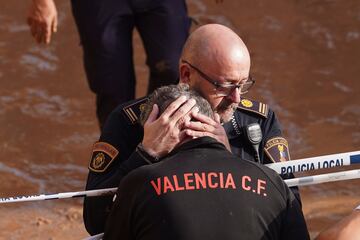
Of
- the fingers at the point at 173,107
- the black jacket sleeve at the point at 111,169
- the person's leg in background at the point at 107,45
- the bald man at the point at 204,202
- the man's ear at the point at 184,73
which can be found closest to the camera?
the bald man at the point at 204,202

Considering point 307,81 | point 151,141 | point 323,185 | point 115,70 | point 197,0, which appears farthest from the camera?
point 197,0

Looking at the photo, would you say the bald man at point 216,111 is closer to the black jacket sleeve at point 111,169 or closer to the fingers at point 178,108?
the black jacket sleeve at point 111,169

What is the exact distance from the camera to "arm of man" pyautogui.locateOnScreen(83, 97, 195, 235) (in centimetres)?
285

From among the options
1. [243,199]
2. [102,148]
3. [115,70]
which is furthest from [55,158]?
[243,199]

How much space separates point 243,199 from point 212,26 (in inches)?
42.0

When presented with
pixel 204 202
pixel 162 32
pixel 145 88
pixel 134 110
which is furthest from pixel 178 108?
pixel 145 88

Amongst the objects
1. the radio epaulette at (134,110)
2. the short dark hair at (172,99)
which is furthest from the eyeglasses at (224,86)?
the short dark hair at (172,99)

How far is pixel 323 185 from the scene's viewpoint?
18.4 feet

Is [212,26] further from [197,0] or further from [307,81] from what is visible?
[197,0]

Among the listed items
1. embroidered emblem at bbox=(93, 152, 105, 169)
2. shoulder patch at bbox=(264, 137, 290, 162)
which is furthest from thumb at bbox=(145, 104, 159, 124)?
shoulder patch at bbox=(264, 137, 290, 162)

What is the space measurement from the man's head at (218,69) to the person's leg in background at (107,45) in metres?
1.45

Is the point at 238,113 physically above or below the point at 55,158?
above

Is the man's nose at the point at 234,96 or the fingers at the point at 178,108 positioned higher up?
the fingers at the point at 178,108

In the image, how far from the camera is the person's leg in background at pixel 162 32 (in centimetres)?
484
